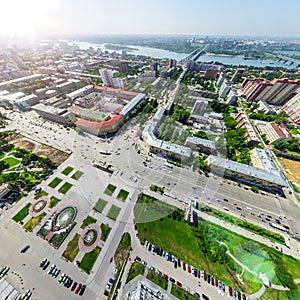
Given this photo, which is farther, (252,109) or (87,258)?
(252,109)

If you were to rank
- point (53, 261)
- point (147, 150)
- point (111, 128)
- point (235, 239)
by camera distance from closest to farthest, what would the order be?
point (53, 261) → point (235, 239) → point (147, 150) → point (111, 128)

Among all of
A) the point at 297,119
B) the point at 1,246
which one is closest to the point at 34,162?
the point at 1,246

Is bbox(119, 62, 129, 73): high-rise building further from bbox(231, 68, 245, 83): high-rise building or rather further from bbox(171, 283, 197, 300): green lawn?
bbox(171, 283, 197, 300): green lawn

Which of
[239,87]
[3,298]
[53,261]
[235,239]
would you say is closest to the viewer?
[3,298]

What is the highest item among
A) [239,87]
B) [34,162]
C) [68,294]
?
[68,294]

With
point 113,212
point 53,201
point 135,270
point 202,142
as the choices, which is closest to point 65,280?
point 135,270

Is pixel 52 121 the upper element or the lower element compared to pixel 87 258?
lower

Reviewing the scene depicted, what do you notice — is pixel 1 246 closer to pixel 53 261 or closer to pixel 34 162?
pixel 53 261

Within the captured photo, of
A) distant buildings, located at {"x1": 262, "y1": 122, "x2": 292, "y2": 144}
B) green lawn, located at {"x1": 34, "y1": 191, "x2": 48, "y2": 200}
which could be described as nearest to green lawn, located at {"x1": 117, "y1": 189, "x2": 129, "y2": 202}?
green lawn, located at {"x1": 34, "y1": 191, "x2": 48, "y2": 200}
